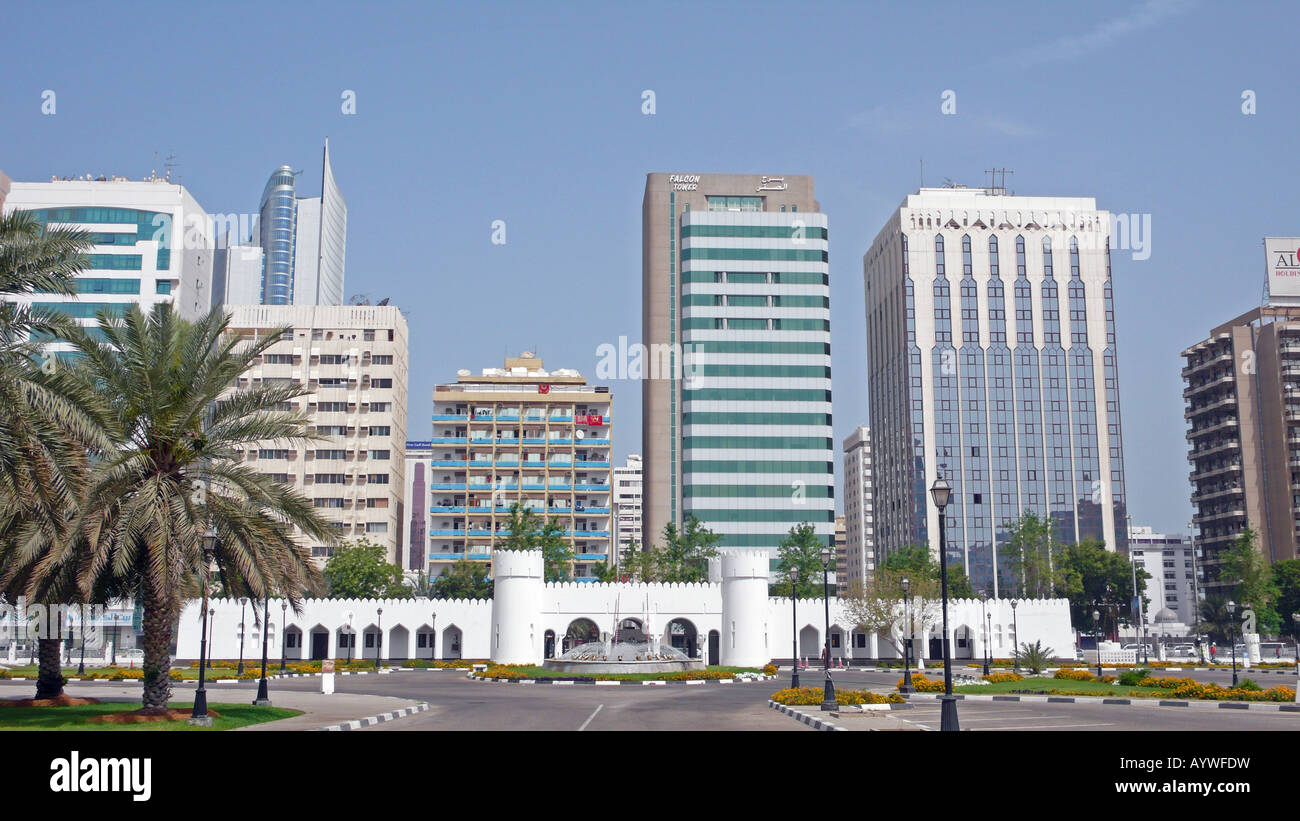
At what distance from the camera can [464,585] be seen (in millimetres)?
95000

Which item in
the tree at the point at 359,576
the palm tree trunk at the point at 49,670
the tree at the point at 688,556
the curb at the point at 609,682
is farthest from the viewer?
the tree at the point at 688,556

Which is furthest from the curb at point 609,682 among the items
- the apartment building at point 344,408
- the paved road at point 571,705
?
the apartment building at point 344,408

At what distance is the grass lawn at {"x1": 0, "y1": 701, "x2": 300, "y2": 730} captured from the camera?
23.2m

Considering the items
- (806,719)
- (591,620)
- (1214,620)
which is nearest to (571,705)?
(806,719)

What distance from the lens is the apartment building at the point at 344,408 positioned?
111 meters

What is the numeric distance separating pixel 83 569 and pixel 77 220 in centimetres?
9834

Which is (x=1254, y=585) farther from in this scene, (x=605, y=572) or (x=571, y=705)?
(x=571, y=705)

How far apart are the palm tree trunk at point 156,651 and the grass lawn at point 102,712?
114 centimetres

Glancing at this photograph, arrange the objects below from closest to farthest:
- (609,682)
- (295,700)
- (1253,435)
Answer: (295,700) < (609,682) < (1253,435)

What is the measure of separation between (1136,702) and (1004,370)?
109766mm

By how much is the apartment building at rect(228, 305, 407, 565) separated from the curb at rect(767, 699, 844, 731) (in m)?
84.7

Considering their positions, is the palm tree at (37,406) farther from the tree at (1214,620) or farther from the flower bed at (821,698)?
the tree at (1214,620)
